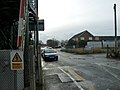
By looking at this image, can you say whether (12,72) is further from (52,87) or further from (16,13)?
(16,13)

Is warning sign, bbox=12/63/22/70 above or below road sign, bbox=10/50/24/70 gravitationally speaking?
below

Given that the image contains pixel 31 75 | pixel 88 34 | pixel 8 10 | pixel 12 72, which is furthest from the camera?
pixel 88 34

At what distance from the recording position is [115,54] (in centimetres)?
3534

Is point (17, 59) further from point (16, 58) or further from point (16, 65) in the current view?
point (16, 65)

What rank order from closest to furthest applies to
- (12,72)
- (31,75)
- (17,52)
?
(17,52) → (31,75) → (12,72)

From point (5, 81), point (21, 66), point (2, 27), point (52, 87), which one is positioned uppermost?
point (2, 27)

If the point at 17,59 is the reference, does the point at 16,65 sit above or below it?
below

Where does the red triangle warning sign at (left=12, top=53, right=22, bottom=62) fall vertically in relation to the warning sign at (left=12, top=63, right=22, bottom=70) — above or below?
above

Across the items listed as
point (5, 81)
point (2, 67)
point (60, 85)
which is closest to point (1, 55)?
point (2, 67)

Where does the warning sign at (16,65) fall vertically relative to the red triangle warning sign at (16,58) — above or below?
below

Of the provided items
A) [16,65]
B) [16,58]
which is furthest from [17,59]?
[16,65]

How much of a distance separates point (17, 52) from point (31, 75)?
1.29 m

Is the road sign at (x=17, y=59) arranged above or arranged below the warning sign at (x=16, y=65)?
above

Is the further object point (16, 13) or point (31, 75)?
point (16, 13)
